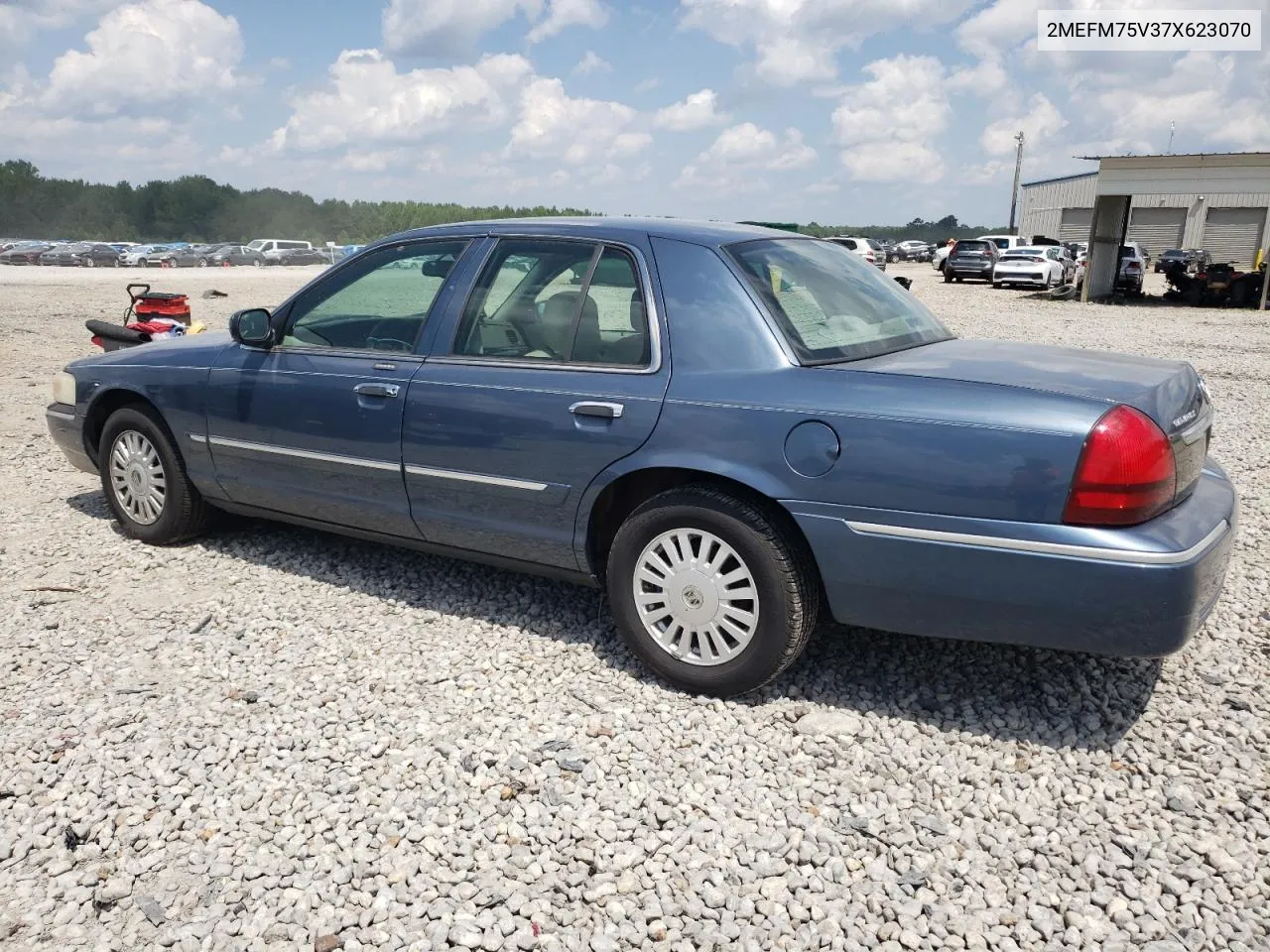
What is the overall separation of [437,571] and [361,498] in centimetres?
70

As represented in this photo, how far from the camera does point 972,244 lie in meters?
34.8

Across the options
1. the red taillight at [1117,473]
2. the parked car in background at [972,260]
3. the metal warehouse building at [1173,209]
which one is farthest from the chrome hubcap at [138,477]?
the parked car in background at [972,260]

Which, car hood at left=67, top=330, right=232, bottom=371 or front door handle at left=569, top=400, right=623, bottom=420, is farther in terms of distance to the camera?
car hood at left=67, top=330, right=232, bottom=371

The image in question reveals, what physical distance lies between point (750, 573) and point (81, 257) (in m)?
49.6

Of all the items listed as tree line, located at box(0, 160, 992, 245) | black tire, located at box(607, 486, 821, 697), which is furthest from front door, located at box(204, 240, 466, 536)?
tree line, located at box(0, 160, 992, 245)

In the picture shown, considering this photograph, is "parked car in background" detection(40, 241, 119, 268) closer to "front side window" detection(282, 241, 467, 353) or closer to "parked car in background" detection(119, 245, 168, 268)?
"parked car in background" detection(119, 245, 168, 268)

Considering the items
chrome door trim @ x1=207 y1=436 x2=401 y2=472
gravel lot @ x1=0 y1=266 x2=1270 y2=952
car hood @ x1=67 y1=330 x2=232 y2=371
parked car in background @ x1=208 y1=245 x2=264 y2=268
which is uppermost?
car hood @ x1=67 y1=330 x2=232 y2=371

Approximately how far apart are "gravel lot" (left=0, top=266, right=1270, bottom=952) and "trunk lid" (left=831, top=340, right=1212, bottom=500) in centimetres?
100

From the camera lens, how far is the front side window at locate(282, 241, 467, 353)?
4.29m

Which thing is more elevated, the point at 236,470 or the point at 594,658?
the point at 236,470

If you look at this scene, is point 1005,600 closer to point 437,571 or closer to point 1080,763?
point 1080,763

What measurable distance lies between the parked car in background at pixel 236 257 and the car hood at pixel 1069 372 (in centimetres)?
4779

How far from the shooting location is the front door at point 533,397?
3645 mm

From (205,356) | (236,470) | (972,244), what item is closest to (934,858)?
(236,470)
